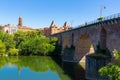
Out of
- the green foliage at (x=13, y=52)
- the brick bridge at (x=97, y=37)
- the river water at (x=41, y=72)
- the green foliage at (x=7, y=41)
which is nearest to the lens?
the brick bridge at (x=97, y=37)

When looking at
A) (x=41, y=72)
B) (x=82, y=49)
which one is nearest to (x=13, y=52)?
(x=82, y=49)

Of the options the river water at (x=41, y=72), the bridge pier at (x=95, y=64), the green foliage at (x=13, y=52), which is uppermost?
the green foliage at (x=13, y=52)

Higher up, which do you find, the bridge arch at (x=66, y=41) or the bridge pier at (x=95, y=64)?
the bridge arch at (x=66, y=41)

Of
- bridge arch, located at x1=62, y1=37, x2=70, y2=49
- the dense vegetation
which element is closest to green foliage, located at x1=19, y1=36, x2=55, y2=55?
the dense vegetation

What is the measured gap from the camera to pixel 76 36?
54156 mm

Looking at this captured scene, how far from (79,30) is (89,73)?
62.0 feet

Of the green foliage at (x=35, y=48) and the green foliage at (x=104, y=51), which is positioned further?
the green foliage at (x=35, y=48)

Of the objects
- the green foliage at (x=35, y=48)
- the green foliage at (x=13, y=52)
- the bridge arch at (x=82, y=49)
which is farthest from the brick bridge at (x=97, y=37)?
the green foliage at (x=13, y=52)

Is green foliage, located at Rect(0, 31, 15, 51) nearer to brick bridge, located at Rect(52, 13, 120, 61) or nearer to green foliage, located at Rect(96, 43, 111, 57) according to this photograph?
brick bridge, located at Rect(52, 13, 120, 61)

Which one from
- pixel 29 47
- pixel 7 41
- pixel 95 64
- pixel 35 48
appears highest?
pixel 7 41

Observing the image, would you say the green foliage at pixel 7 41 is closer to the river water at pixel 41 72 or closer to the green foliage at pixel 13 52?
the green foliage at pixel 13 52

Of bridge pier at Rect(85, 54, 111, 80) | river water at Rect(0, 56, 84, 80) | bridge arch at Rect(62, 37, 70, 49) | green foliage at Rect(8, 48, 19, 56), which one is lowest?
river water at Rect(0, 56, 84, 80)

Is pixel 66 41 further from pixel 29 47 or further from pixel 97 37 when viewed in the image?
pixel 97 37

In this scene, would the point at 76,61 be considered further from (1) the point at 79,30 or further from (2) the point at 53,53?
(2) the point at 53,53
